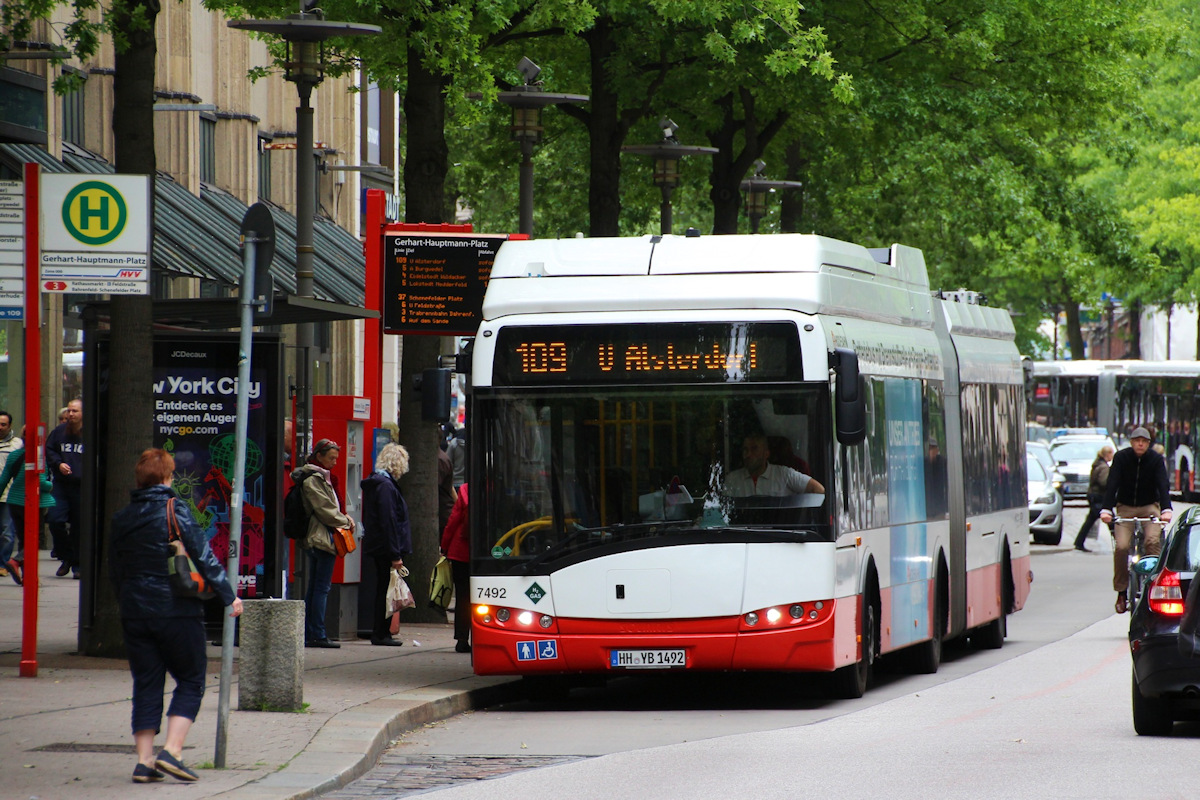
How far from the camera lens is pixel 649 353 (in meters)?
12.7

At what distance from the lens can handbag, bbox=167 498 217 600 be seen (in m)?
9.02

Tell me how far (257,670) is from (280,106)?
25895 mm

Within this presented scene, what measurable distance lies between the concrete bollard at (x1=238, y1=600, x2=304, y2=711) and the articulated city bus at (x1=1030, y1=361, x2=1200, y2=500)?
37.7m

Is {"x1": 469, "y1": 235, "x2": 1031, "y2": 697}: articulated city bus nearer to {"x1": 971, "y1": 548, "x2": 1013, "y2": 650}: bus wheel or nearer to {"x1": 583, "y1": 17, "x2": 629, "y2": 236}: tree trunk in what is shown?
{"x1": 971, "y1": 548, "x2": 1013, "y2": 650}: bus wheel

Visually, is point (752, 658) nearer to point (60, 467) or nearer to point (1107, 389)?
point (60, 467)

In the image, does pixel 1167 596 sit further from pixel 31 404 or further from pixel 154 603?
pixel 31 404

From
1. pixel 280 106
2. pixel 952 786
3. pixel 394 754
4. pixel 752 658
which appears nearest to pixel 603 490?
pixel 752 658

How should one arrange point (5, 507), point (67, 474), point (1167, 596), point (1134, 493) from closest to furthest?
1. point (1167, 596)
2. point (5, 507)
3. point (1134, 493)
4. point (67, 474)

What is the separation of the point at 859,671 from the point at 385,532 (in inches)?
183

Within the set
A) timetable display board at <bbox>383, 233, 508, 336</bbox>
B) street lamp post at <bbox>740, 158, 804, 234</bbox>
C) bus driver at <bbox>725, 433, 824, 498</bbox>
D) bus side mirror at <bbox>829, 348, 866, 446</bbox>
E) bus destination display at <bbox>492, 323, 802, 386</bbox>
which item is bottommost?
bus driver at <bbox>725, 433, 824, 498</bbox>

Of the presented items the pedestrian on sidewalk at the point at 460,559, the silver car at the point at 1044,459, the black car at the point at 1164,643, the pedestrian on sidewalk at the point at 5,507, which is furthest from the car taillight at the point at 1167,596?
the silver car at the point at 1044,459

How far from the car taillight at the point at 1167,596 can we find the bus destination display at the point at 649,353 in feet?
8.76

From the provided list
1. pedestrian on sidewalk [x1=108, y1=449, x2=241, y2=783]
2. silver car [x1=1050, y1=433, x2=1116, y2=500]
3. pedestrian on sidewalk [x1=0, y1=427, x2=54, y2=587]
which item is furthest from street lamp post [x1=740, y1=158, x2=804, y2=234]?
pedestrian on sidewalk [x1=108, y1=449, x2=241, y2=783]

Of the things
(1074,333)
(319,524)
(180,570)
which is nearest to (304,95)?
(319,524)
